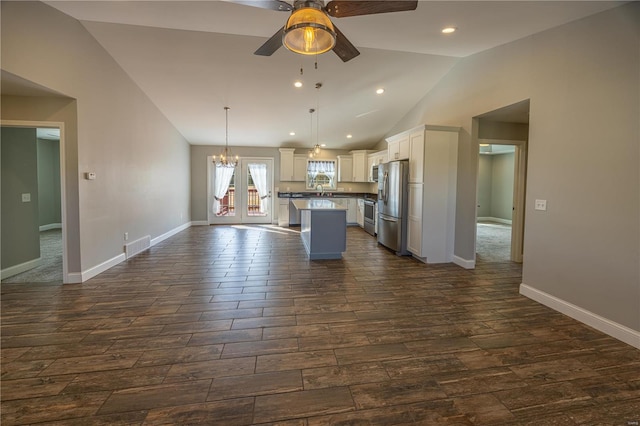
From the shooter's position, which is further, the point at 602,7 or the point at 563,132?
the point at 563,132

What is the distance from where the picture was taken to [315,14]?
6.23ft

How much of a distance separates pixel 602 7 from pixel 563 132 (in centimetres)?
110

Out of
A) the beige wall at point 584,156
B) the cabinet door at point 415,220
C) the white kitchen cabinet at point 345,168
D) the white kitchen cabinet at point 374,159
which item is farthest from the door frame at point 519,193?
the white kitchen cabinet at point 345,168

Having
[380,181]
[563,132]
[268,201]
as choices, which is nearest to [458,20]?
[563,132]

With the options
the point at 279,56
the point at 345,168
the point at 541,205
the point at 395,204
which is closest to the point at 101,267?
the point at 279,56

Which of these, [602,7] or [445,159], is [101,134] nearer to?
[445,159]

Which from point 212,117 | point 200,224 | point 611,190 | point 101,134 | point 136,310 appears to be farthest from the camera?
point 200,224

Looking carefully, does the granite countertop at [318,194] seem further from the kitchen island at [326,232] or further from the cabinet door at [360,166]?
the kitchen island at [326,232]

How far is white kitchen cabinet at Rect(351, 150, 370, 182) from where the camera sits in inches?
350

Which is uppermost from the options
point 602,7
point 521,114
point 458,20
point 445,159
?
point 458,20

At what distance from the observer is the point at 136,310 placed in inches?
116

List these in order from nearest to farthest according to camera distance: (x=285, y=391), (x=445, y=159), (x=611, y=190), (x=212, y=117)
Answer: (x=285, y=391) → (x=611, y=190) → (x=445, y=159) → (x=212, y=117)

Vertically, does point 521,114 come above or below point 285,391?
above

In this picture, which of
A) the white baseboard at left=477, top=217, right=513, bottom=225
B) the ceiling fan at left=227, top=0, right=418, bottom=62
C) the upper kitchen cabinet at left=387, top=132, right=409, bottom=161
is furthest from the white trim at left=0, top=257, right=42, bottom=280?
the white baseboard at left=477, top=217, right=513, bottom=225
